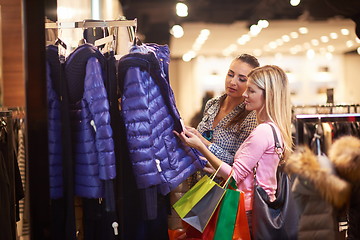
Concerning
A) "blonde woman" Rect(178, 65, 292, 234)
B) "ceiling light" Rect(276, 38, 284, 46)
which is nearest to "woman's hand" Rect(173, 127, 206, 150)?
"blonde woman" Rect(178, 65, 292, 234)

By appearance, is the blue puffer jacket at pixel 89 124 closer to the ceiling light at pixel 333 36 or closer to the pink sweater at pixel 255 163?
the pink sweater at pixel 255 163

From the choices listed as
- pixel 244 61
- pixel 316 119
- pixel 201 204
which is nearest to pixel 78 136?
pixel 201 204

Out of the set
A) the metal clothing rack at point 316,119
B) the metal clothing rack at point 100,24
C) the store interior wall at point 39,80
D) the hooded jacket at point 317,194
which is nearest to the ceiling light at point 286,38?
the store interior wall at point 39,80

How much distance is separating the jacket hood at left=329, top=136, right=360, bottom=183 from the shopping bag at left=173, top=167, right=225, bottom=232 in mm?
664

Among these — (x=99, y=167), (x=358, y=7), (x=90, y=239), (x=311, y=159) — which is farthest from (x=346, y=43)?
(x=90, y=239)

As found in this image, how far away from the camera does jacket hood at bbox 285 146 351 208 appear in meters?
2.59

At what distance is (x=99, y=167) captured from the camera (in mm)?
2799

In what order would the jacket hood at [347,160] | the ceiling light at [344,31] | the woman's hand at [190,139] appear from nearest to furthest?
the jacket hood at [347,160]
the woman's hand at [190,139]
the ceiling light at [344,31]

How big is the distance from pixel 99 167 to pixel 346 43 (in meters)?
1.82

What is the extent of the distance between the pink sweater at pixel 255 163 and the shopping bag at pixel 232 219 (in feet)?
0.48

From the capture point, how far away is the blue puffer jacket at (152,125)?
280 centimetres

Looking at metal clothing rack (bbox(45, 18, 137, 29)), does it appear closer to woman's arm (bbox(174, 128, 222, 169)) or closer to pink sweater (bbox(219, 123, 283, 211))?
woman's arm (bbox(174, 128, 222, 169))

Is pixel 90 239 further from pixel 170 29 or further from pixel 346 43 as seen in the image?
pixel 346 43

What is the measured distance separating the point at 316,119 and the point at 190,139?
868mm
